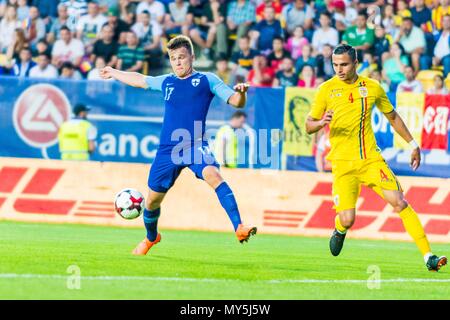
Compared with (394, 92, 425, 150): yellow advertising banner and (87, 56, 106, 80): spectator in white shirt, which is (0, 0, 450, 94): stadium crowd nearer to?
(87, 56, 106, 80): spectator in white shirt

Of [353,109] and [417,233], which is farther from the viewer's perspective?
[353,109]

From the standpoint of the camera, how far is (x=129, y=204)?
1469 cm

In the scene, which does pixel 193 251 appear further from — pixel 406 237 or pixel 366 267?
pixel 406 237

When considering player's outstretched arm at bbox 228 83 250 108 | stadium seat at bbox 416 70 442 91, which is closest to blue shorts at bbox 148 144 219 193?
player's outstretched arm at bbox 228 83 250 108

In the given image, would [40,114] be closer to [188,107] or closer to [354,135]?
[188,107]

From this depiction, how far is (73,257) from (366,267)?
10.9ft

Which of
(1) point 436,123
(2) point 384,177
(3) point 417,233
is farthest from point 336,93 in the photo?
(1) point 436,123

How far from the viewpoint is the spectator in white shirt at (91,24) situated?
2656cm

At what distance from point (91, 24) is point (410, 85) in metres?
7.79

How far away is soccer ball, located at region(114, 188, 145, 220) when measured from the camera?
577 inches

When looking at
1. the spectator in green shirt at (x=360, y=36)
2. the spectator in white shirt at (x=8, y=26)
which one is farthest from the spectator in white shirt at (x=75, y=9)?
the spectator in green shirt at (x=360, y=36)

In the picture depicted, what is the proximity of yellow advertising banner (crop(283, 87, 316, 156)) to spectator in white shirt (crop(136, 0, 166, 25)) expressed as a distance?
5.65 metres

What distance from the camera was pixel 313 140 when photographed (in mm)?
21875
